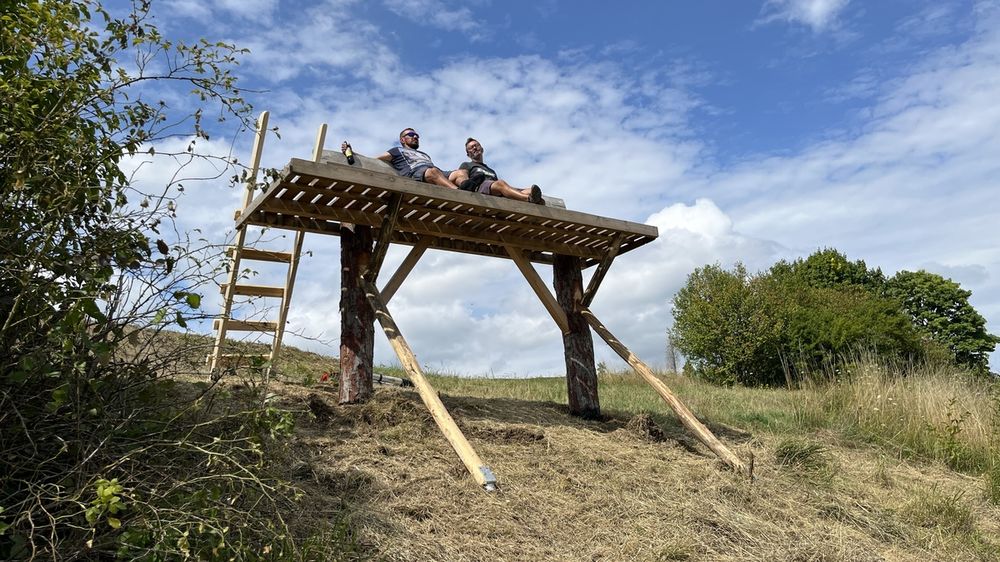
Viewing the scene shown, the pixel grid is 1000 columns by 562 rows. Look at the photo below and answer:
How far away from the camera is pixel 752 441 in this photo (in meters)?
7.22

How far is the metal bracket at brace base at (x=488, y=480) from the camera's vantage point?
4.53m

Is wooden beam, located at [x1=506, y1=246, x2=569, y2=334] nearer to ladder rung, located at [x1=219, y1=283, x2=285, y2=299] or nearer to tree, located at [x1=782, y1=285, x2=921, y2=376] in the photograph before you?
ladder rung, located at [x1=219, y1=283, x2=285, y2=299]

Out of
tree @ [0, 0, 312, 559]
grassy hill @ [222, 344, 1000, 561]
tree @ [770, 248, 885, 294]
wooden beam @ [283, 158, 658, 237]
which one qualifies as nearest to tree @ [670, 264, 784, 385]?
tree @ [770, 248, 885, 294]

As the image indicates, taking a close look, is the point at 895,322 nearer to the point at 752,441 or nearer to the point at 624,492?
the point at 752,441

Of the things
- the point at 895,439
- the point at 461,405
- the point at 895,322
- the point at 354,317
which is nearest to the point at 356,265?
the point at 354,317

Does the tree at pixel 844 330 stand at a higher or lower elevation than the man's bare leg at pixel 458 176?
lower

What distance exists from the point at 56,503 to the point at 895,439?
8575mm

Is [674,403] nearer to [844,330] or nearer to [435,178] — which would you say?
[435,178]

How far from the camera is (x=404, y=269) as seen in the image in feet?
20.9

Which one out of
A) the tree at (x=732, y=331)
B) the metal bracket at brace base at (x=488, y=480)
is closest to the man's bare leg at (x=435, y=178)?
the metal bracket at brace base at (x=488, y=480)

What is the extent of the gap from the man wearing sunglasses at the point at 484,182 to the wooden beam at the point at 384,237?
0.90 meters

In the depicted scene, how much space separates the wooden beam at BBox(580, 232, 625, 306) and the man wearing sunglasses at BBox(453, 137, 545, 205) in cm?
118

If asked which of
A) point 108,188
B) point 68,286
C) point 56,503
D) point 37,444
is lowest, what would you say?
point 56,503

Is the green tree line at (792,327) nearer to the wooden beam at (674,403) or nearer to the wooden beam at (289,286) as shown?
the wooden beam at (674,403)
